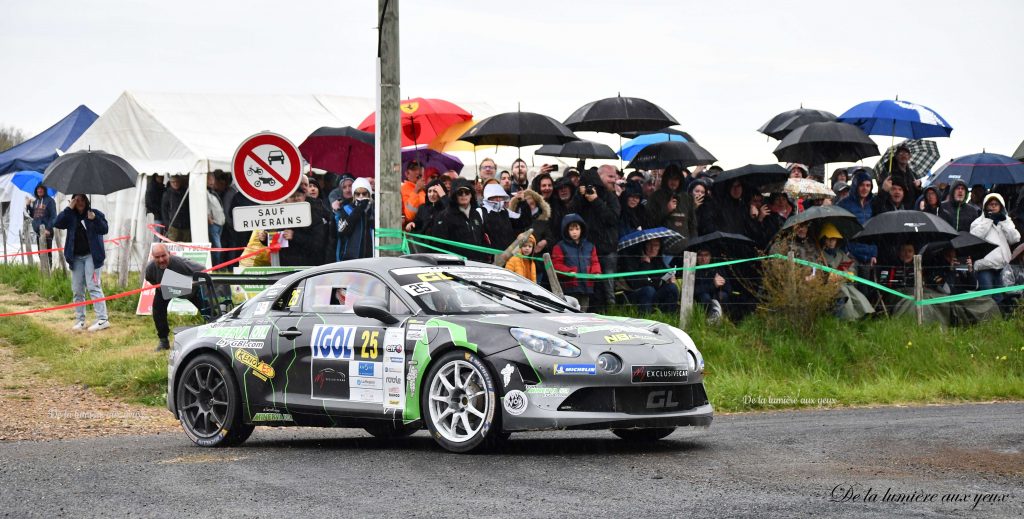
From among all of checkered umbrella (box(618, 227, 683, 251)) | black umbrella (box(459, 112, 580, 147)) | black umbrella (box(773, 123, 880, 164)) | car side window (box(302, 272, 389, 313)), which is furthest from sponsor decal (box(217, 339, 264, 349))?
black umbrella (box(773, 123, 880, 164))

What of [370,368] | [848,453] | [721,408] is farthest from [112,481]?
[721,408]

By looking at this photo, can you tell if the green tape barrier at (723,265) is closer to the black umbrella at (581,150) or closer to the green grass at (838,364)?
the green grass at (838,364)

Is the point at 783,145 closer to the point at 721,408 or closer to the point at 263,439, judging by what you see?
the point at 721,408

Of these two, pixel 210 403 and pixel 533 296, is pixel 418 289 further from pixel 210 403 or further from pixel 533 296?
pixel 210 403

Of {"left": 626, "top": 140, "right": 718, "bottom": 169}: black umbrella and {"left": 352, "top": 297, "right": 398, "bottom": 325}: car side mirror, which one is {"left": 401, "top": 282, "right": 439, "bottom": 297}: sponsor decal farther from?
{"left": 626, "top": 140, "right": 718, "bottom": 169}: black umbrella

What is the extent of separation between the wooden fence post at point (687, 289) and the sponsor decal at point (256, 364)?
7064mm

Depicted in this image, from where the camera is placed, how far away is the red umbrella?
21609mm

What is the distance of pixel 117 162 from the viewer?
20891mm

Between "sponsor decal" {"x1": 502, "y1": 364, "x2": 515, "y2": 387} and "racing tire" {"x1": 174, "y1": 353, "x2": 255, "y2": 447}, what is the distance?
8.63 feet

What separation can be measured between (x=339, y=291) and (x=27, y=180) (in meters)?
26.5

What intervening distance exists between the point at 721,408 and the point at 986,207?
6359 mm

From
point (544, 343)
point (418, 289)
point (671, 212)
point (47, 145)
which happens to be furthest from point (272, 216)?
point (47, 145)

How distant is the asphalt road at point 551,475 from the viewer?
7.11 meters

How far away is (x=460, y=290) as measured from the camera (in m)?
10.3
